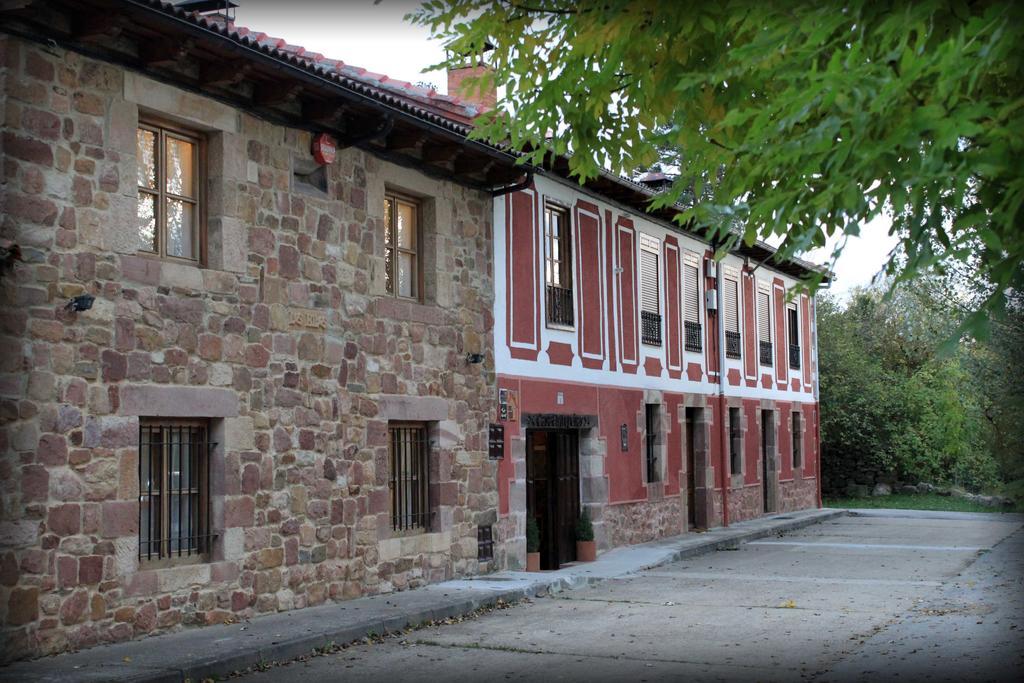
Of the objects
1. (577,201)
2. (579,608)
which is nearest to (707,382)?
(577,201)

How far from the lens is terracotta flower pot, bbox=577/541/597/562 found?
56.8 feet

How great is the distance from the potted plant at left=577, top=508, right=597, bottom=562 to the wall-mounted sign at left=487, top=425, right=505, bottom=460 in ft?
9.24

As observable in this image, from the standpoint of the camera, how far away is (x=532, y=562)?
52.1 feet

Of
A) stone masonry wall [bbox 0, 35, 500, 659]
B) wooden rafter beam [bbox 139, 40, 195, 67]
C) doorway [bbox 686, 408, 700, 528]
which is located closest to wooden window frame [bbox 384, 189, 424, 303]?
stone masonry wall [bbox 0, 35, 500, 659]

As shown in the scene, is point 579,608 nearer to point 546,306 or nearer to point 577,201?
point 546,306

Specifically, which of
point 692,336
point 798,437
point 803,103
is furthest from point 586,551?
point 798,437

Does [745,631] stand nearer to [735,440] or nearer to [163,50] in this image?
[163,50]

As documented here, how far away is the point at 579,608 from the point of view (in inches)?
497

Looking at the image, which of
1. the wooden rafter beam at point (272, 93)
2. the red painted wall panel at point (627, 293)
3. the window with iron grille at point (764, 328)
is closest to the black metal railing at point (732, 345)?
the window with iron grille at point (764, 328)

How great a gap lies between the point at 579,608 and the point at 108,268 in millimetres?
6034

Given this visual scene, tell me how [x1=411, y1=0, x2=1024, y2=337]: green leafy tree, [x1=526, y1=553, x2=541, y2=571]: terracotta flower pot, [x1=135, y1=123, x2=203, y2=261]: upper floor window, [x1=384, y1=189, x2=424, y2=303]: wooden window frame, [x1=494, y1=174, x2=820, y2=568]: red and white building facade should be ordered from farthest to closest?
[x1=494, y1=174, x2=820, y2=568]: red and white building facade
[x1=526, y1=553, x2=541, y2=571]: terracotta flower pot
[x1=384, y1=189, x2=424, y2=303]: wooden window frame
[x1=135, y1=123, x2=203, y2=261]: upper floor window
[x1=411, y1=0, x2=1024, y2=337]: green leafy tree

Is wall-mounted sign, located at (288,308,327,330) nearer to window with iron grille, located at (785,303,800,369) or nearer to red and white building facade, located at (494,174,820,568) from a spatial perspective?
red and white building facade, located at (494,174,820,568)

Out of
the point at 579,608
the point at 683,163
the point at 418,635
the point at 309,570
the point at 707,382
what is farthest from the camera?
the point at 707,382

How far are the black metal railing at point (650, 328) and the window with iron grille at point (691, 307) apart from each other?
1.41m
